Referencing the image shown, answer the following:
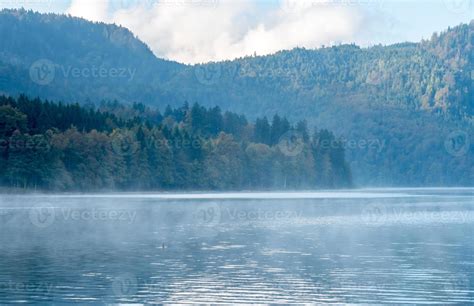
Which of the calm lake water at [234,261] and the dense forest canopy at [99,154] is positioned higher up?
the dense forest canopy at [99,154]

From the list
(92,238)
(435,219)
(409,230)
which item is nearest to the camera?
(92,238)

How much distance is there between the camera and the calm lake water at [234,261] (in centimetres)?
3222

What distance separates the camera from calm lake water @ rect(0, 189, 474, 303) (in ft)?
106

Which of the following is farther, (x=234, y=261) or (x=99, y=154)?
(x=99, y=154)

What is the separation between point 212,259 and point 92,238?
14.6 metres

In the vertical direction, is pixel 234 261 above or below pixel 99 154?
below

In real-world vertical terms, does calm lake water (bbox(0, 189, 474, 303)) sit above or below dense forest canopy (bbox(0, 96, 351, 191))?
below

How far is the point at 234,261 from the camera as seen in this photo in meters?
42.9

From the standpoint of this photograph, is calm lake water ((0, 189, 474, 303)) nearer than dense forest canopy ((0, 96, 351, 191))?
Yes

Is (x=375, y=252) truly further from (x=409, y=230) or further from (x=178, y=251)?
(x=409, y=230)

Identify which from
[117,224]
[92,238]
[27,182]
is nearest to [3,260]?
[92,238]

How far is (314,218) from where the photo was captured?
8062 centimetres

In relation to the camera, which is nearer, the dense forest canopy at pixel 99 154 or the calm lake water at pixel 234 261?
the calm lake water at pixel 234 261

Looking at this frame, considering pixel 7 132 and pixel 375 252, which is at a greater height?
pixel 7 132
